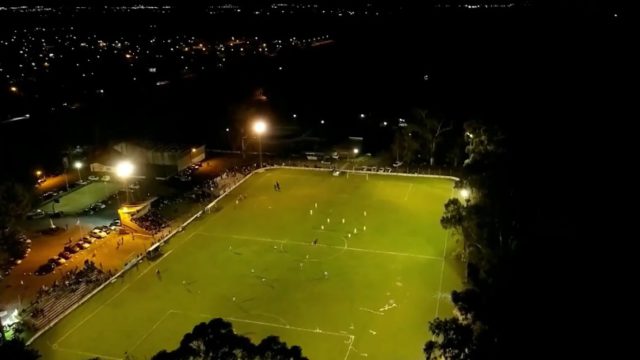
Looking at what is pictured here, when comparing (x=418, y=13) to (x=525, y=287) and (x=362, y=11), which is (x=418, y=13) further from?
(x=525, y=287)

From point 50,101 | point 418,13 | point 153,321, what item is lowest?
point 153,321

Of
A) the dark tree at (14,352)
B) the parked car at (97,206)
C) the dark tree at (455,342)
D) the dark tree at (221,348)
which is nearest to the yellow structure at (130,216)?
the parked car at (97,206)

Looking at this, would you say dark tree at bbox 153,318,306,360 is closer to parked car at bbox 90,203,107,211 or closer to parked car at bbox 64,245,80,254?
parked car at bbox 64,245,80,254

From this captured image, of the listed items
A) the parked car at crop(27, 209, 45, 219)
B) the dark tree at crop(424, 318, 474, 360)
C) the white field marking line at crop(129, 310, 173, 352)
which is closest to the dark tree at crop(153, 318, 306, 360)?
the dark tree at crop(424, 318, 474, 360)

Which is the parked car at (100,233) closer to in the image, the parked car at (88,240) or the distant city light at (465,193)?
the parked car at (88,240)

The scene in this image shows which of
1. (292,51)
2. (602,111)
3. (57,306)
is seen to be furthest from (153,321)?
(292,51)

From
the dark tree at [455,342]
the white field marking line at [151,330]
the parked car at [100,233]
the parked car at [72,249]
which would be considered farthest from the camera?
the parked car at [100,233]
